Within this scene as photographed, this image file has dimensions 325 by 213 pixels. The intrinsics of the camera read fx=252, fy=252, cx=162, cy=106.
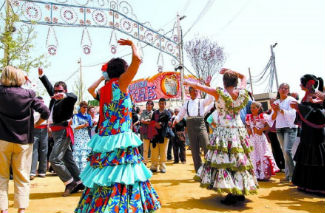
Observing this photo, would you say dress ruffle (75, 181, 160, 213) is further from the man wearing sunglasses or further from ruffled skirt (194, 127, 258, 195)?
the man wearing sunglasses

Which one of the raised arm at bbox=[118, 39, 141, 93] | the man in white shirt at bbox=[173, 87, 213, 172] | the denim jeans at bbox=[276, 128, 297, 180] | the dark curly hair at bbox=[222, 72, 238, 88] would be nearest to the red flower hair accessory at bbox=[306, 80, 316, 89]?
the denim jeans at bbox=[276, 128, 297, 180]

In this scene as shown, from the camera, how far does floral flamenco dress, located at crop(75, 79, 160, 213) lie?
8.44ft

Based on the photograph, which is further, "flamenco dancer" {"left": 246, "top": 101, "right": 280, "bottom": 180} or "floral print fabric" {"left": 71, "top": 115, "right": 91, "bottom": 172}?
"floral print fabric" {"left": 71, "top": 115, "right": 91, "bottom": 172}

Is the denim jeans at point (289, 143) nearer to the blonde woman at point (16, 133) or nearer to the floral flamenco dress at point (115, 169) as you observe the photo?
the floral flamenco dress at point (115, 169)

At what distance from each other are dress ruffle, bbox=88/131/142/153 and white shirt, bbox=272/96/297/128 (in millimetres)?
3804

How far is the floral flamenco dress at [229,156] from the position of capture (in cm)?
369

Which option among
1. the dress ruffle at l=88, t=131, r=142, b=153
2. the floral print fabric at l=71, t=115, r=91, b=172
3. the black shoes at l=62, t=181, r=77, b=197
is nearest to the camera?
the dress ruffle at l=88, t=131, r=142, b=153

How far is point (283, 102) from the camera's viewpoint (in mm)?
5438

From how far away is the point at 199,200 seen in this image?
416 cm

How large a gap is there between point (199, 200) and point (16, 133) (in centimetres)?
291

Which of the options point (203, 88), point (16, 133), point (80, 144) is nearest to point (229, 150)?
point (203, 88)

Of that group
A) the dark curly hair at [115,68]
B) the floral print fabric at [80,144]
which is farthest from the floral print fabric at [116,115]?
the floral print fabric at [80,144]

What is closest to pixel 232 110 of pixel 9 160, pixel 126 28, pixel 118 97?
pixel 118 97

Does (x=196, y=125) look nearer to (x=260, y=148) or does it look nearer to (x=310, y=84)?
(x=260, y=148)
